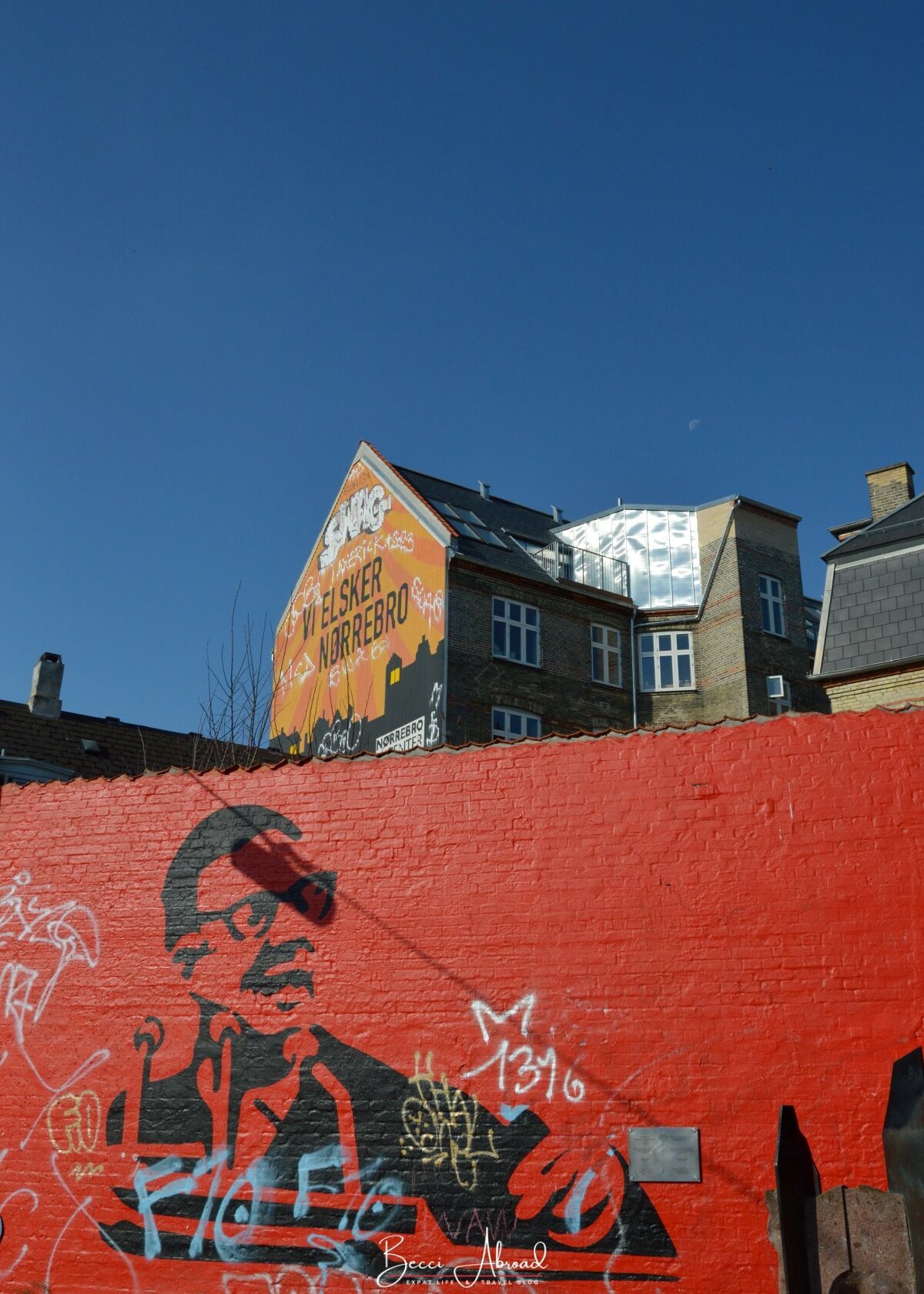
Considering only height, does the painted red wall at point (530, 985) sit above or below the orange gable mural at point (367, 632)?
below

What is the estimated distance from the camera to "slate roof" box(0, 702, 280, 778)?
19.7m

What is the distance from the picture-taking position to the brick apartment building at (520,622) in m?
25.5

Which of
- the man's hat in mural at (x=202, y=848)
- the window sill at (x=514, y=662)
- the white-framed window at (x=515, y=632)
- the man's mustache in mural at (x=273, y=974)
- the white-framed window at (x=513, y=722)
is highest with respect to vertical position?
the white-framed window at (x=515, y=632)

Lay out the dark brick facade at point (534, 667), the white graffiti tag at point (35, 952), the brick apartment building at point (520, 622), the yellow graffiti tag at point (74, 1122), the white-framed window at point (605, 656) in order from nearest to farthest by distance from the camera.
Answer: the yellow graffiti tag at point (74, 1122), the white graffiti tag at point (35, 952), the dark brick facade at point (534, 667), the brick apartment building at point (520, 622), the white-framed window at point (605, 656)

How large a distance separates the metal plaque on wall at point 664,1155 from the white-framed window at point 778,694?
19792 mm

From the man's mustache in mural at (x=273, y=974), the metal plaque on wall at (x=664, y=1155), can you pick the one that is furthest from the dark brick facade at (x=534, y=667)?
the metal plaque on wall at (x=664, y=1155)

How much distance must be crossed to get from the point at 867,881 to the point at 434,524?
18.3 m

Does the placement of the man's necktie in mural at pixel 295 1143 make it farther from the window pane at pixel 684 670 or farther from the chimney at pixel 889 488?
the window pane at pixel 684 670

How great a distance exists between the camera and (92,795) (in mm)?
11211

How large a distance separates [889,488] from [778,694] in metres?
6.44

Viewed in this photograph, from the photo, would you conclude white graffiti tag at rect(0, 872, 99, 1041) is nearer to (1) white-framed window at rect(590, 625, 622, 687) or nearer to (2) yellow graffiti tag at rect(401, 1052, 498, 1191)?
(2) yellow graffiti tag at rect(401, 1052, 498, 1191)

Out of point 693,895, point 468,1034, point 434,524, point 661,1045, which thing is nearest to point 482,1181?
point 468,1034

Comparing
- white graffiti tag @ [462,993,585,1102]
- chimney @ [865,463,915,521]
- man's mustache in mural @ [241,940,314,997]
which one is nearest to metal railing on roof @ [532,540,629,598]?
chimney @ [865,463,915,521]

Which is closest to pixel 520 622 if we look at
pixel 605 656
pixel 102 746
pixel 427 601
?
pixel 427 601
